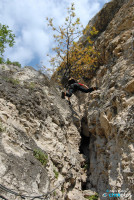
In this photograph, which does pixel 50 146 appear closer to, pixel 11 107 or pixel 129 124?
pixel 11 107

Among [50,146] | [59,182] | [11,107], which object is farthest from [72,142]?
[11,107]

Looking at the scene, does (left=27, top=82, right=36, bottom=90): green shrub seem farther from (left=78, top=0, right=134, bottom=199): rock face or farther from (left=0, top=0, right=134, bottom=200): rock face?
(left=78, top=0, right=134, bottom=199): rock face

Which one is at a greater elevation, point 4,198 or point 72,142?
point 72,142

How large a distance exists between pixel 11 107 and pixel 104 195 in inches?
189

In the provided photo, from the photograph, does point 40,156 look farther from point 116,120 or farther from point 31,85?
point 31,85

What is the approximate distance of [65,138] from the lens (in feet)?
26.9

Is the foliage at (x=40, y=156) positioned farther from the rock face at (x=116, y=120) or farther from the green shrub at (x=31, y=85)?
the green shrub at (x=31, y=85)

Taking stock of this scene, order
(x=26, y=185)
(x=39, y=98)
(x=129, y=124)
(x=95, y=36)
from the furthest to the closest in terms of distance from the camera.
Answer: (x=95, y=36) < (x=39, y=98) < (x=129, y=124) < (x=26, y=185)

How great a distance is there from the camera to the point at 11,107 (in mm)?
6512

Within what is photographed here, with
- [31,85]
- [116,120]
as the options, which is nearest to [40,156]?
[116,120]

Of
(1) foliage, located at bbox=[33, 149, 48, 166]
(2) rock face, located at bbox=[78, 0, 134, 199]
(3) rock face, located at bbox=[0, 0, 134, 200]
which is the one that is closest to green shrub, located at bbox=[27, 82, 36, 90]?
(3) rock face, located at bbox=[0, 0, 134, 200]

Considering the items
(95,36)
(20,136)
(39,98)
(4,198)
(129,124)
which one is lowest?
(4,198)

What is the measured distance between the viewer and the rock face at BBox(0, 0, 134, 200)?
4691 millimetres

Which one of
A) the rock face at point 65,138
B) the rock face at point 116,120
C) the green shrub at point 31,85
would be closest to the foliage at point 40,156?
the rock face at point 65,138
